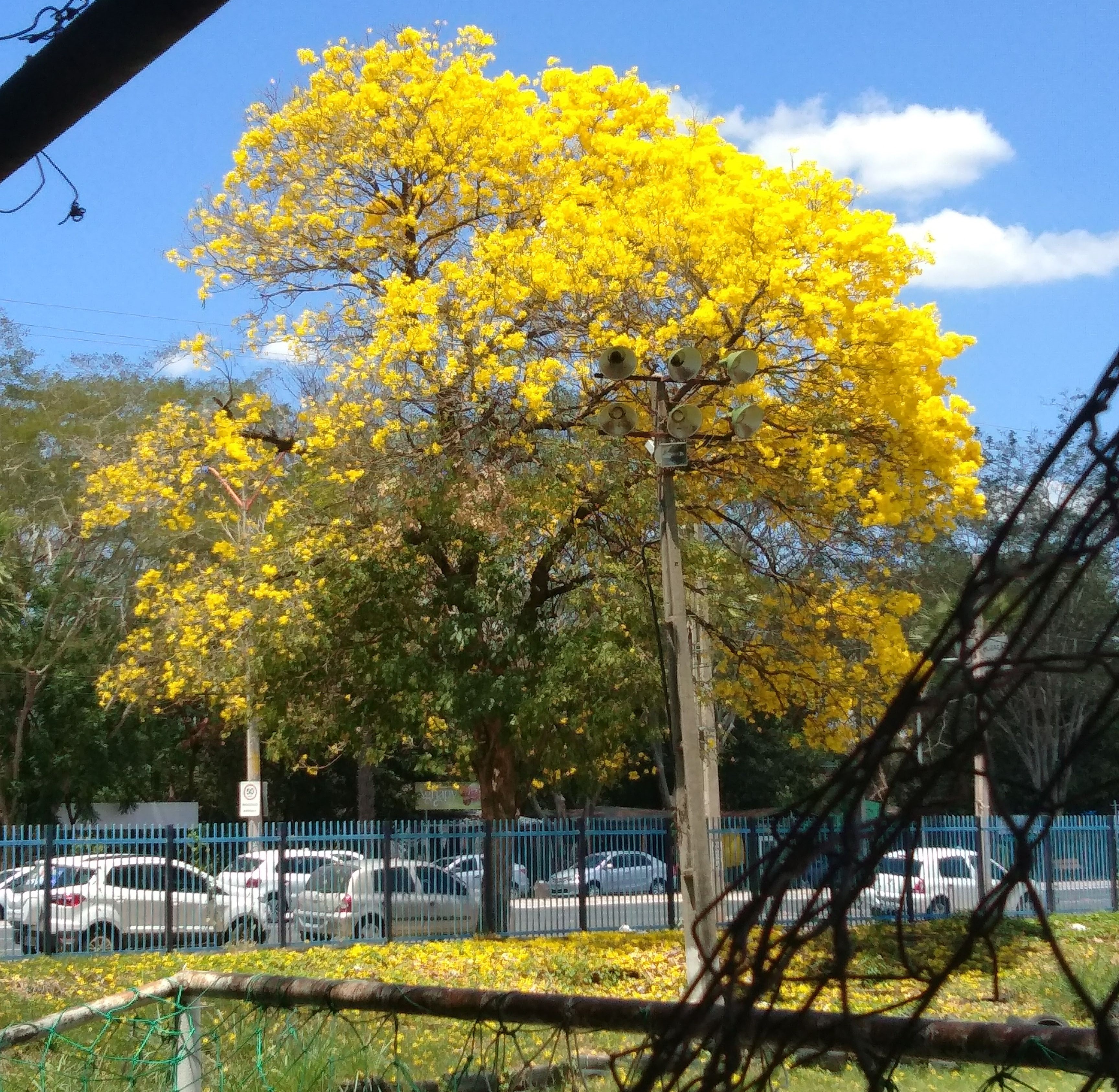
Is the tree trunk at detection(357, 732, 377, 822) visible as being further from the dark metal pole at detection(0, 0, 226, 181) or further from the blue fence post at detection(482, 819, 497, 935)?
the dark metal pole at detection(0, 0, 226, 181)

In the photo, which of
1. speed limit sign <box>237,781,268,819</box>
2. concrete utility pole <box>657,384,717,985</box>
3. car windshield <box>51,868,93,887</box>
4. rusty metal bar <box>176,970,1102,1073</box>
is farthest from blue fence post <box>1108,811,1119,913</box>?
rusty metal bar <box>176,970,1102,1073</box>

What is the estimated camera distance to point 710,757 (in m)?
21.0

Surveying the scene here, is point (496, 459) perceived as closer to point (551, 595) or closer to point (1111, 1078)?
point (551, 595)

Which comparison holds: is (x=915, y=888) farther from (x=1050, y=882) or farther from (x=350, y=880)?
(x=1050, y=882)

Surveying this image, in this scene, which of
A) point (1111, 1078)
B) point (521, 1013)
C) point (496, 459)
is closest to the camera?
point (1111, 1078)

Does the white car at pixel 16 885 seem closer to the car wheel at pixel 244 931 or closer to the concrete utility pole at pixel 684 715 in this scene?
the car wheel at pixel 244 931

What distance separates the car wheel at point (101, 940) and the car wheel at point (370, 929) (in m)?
2.97

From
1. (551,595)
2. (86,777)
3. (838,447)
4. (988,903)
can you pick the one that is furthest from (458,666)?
(86,777)

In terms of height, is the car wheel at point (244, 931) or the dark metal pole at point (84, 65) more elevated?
the dark metal pole at point (84, 65)

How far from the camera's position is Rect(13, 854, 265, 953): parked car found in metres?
15.3

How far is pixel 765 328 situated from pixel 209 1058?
10977 mm

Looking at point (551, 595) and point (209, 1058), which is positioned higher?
point (551, 595)

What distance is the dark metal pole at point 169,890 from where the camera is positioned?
15.6 metres

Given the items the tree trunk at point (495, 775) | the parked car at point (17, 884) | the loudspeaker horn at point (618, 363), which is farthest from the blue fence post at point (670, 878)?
the loudspeaker horn at point (618, 363)
